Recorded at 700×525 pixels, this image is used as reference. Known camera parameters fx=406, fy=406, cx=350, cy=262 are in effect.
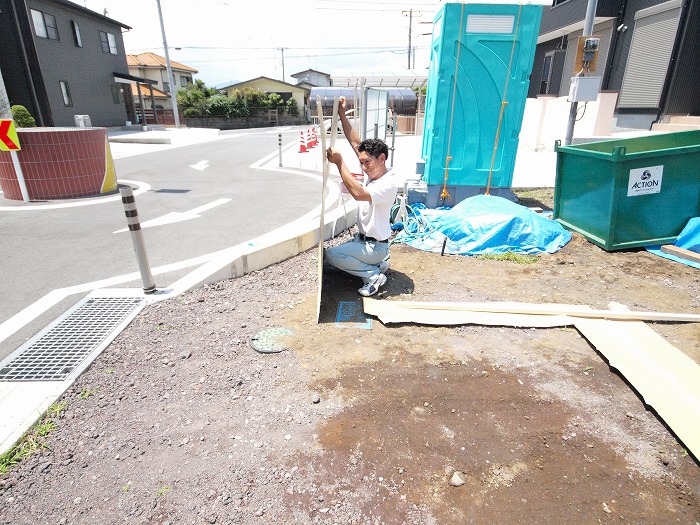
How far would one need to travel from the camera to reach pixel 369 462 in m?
2.16

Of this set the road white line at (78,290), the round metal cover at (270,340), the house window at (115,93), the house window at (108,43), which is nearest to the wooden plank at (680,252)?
the round metal cover at (270,340)

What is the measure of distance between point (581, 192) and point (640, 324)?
286 centimetres

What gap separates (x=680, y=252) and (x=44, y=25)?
96.2 ft

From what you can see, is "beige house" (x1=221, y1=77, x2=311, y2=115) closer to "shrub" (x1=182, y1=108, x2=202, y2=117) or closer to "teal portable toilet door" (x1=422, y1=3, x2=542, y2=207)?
"shrub" (x1=182, y1=108, x2=202, y2=117)

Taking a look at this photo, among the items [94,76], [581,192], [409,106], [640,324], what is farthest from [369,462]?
[409,106]

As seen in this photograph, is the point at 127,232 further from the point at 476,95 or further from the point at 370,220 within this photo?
the point at 476,95

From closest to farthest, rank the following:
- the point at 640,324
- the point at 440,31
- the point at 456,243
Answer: the point at 640,324 → the point at 456,243 → the point at 440,31

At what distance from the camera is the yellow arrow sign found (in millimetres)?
6730

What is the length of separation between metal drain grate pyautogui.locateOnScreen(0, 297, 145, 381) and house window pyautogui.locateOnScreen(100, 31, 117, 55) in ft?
100

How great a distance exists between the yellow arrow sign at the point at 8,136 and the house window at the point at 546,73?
21.7 m

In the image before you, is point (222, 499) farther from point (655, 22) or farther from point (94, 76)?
point (94, 76)

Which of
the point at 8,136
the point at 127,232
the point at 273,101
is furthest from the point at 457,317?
the point at 273,101

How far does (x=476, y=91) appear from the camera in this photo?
6574mm

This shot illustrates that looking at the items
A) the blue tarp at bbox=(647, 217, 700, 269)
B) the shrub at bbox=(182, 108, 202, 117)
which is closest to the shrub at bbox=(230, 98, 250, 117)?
the shrub at bbox=(182, 108, 202, 117)
